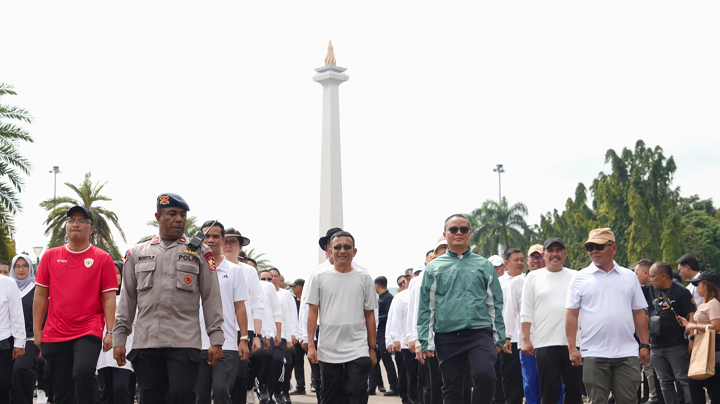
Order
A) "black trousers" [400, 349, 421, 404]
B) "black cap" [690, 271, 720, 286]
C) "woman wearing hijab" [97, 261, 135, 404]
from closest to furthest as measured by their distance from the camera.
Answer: "woman wearing hijab" [97, 261, 135, 404] → "black cap" [690, 271, 720, 286] → "black trousers" [400, 349, 421, 404]

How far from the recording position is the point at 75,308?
829 cm

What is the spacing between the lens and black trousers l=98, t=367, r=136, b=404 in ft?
31.0

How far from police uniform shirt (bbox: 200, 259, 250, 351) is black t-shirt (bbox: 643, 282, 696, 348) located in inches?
221

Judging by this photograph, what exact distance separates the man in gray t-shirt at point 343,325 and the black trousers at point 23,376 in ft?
13.5

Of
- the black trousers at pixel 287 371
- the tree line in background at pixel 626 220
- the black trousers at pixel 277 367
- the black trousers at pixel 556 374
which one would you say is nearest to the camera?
the black trousers at pixel 556 374

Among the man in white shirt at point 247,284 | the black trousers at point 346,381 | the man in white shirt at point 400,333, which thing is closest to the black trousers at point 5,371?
the man in white shirt at point 247,284

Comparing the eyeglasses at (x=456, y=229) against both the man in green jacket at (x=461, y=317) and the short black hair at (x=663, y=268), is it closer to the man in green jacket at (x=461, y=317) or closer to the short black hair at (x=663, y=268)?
the man in green jacket at (x=461, y=317)

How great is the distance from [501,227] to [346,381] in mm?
56923

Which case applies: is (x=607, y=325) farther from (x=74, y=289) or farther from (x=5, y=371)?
(x=5, y=371)

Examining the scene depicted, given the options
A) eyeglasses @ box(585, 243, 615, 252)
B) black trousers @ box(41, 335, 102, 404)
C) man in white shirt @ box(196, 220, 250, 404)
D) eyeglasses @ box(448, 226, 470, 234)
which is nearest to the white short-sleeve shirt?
eyeglasses @ box(585, 243, 615, 252)

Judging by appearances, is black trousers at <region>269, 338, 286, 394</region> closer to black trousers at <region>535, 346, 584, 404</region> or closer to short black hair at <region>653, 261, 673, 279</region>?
black trousers at <region>535, 346, 584, 404</region>

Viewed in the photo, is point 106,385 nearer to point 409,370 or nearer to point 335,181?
point 409,370

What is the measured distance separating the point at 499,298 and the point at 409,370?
5.45m

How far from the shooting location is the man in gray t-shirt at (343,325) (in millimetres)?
8688
